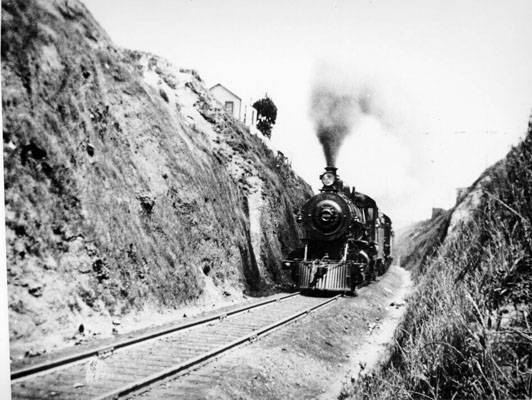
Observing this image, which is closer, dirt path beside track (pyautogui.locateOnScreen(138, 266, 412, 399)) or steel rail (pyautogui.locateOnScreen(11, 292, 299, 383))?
steel rail (pyautogui.locateOnScreen(11, 292, 299, 383))

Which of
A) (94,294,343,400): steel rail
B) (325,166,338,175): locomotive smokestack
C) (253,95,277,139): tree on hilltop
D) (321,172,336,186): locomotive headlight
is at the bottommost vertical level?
(94,294,343,400): steel rail

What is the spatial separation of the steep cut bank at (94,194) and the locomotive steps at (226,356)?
1.04 metres

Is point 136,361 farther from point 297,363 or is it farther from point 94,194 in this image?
point 94,194

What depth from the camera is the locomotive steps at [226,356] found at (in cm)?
391

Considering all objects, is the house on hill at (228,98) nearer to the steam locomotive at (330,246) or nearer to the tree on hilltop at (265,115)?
the tree on hilltop at (265,115)

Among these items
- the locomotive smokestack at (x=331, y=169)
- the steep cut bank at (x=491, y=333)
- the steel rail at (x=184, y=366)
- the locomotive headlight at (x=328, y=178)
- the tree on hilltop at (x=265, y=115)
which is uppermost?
the tree on hilltop at (x=265, y=115)

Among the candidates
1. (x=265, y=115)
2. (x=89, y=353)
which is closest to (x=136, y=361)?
(x=89, y=353)

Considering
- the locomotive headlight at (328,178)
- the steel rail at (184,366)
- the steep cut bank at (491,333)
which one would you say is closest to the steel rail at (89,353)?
the steel rail at (184,366)

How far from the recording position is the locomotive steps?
3908 millimetres

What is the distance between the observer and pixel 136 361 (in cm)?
470

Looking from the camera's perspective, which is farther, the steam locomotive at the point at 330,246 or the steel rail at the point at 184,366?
the steam locomotive at the point at 330,246

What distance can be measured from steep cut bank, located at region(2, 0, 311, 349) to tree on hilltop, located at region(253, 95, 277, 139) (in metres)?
20.4

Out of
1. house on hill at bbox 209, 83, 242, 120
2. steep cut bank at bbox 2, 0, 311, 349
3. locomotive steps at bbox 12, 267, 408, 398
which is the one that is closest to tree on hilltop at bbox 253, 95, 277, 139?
house on hill at bbox 209, 83, 242, 120

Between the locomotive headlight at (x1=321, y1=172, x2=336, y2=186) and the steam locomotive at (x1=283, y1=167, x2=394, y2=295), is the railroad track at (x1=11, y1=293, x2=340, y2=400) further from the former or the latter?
the locomotive headlight at (x1=321, y1=172, x2=336, y2=186)
